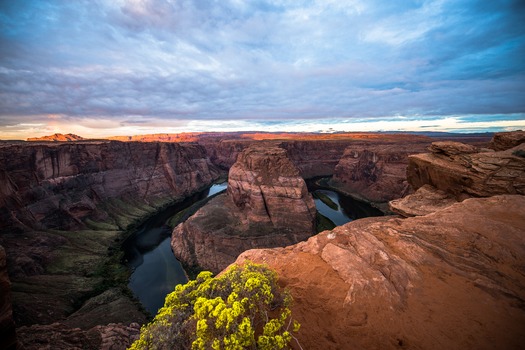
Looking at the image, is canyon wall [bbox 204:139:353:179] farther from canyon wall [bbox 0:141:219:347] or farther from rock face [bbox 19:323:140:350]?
rock face [bbox 19:323:140:350]

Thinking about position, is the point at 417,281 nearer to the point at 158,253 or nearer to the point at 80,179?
the point at 158,253

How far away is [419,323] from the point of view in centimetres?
808

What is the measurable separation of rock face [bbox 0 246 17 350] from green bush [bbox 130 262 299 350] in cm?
1366

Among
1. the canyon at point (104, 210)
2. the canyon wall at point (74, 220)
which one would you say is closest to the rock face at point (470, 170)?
the canyon at point (104, 210)

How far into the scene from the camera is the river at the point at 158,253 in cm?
3524


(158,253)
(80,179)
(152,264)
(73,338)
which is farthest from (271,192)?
(80,179)

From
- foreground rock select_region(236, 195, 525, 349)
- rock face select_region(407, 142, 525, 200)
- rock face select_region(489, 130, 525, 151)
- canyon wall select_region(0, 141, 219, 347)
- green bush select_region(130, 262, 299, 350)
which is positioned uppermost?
rock face select_region(489, 130, 525, 151)

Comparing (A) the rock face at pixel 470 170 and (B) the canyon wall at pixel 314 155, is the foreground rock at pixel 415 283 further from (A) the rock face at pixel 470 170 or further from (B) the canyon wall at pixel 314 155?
(B) the canyon wall at pixel 314 155

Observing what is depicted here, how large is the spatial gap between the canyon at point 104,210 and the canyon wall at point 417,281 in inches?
8.8

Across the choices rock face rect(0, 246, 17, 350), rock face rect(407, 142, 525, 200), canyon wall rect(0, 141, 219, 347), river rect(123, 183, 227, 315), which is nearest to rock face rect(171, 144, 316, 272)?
river rect(123, 183, 227, 315)

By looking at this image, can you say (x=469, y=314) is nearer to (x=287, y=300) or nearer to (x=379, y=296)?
(x=379, y=296)

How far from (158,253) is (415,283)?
155ft

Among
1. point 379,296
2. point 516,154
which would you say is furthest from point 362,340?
point 516,154

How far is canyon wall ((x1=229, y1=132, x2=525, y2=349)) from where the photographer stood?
7.82 metres
